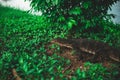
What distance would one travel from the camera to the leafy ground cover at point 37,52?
541 centimetres

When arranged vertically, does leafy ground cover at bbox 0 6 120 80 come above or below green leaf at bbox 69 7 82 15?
below

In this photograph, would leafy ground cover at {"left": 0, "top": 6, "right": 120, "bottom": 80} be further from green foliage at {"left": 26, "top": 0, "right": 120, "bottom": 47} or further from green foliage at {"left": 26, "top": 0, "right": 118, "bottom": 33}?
green foliage at {"left": 26, "top": 0, "right": 118, "bottom": 33}

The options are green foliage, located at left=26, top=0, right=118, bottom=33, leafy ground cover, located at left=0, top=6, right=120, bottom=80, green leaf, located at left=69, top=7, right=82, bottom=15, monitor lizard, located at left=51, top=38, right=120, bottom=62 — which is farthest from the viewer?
green foliage, located at left=26, top=0, right=118, bottom=33

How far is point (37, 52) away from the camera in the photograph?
6.62 m

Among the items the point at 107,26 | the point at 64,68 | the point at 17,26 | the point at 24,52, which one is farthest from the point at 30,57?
the point at 107,26

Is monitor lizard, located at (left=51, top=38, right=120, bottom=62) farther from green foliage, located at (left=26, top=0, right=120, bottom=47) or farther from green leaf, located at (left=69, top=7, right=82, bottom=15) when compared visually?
green leaf, located at (left=69, top=7, right=82, bottom=15)

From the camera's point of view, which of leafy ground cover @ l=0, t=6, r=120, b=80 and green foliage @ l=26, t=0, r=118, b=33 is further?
green foliage @ l=26, t=0, r=118, b=33

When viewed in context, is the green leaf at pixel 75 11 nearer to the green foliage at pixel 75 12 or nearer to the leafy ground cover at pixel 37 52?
the green foliage at pixel 75 12

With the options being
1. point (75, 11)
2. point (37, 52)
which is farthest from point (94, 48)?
point (75, 11)

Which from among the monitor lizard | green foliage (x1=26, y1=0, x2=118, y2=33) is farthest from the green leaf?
the monitor lizard

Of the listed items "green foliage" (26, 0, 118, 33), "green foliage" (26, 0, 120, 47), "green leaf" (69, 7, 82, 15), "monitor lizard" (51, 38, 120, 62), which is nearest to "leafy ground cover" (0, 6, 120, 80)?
"green foliage" (26, 0, 120, 47)

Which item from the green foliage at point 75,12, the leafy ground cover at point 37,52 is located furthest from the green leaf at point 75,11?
the leafy ground cover at point 37,52

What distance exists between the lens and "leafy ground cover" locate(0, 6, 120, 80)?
17.8 feet

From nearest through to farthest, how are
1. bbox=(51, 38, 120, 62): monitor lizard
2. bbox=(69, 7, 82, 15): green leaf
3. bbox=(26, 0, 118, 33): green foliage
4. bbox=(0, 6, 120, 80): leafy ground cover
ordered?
1. bbox=(0, 6, 120, 80): leafy ground cover
2. bbox=(51, 38, 120, 62): monitor lizard
3. bbox=(69, 7, 82, 15): green leaf
4. bbox=(26, 0, 118, 33): green foliage
